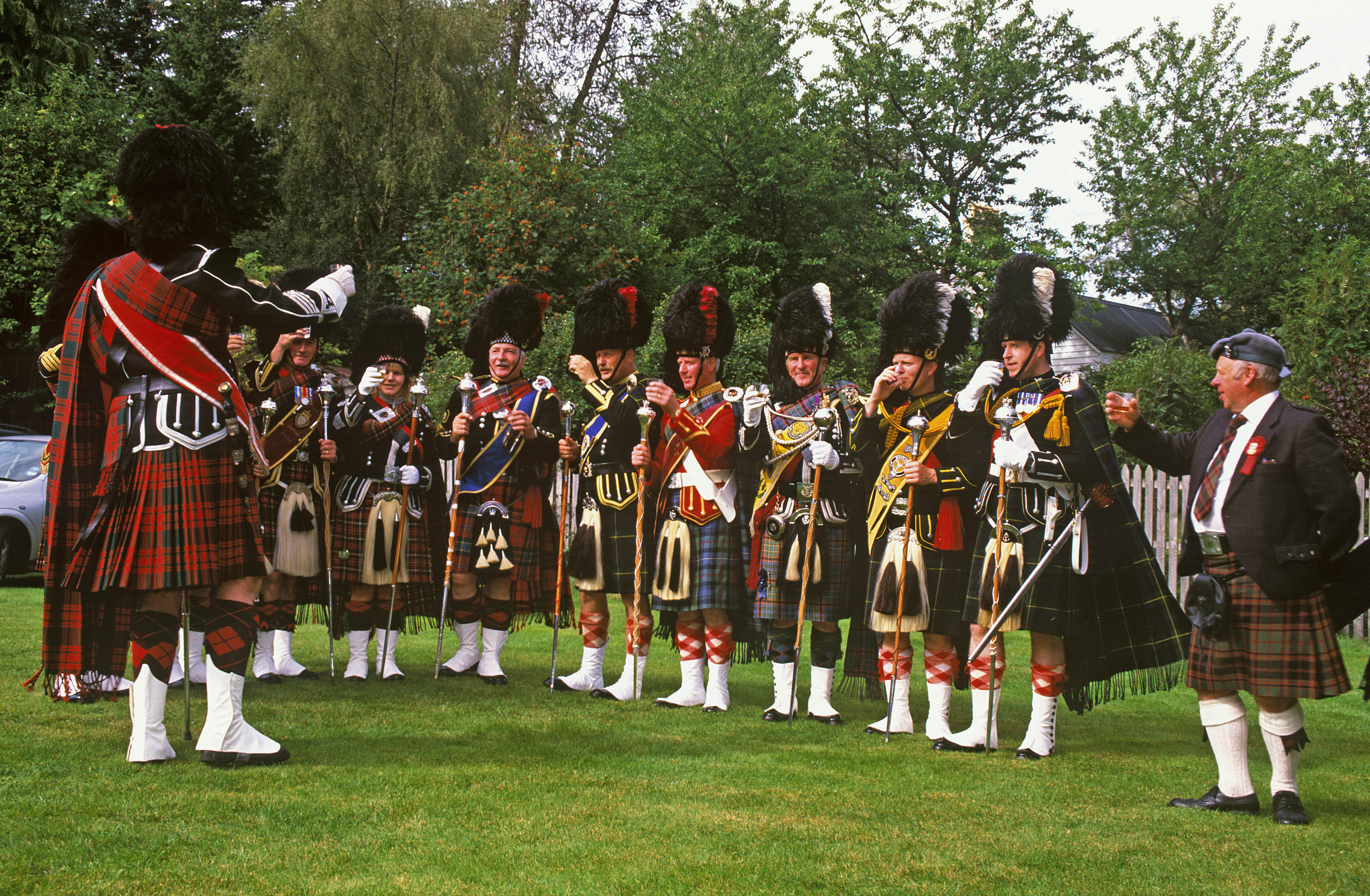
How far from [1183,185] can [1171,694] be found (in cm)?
2391

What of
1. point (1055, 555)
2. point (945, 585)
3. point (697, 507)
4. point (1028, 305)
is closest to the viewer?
point (1055, 555)

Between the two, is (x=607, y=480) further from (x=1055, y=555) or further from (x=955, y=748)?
(x=1055, y=555)

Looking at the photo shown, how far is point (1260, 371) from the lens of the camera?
4.43m

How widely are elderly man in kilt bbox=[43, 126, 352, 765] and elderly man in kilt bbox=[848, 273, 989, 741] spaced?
2.82m

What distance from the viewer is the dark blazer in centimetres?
416

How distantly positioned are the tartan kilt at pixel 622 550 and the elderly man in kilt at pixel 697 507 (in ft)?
0.36

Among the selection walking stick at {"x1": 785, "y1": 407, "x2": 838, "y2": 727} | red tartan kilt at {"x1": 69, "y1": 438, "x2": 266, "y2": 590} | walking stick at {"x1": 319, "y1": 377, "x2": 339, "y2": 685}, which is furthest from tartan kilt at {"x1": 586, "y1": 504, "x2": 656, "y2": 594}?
red tartan kilt at {"x1": 69, "y1": 438, "x2": 266, "y2": 590}

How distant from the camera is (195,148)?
449 centimetres

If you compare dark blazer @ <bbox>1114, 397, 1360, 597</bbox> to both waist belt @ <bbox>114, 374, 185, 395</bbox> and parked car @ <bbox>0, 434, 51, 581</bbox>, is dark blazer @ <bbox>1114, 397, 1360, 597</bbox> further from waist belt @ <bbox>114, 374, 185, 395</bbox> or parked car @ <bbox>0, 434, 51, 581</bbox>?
parked car @ <bbox>0, 434, 51, 581</bbox>

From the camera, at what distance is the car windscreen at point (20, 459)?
11133 millimetres

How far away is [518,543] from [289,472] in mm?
1374

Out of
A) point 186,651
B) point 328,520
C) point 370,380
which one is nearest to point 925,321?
point 370,380

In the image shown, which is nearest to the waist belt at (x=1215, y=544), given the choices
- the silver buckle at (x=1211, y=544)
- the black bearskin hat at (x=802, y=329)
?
the silver buckle at (x=1211, y=544)

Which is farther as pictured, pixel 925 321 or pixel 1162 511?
pixel 1162 511
